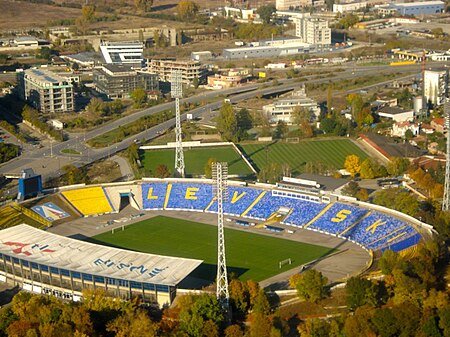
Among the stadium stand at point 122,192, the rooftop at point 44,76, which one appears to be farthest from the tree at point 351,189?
the rooftop at point 44,76

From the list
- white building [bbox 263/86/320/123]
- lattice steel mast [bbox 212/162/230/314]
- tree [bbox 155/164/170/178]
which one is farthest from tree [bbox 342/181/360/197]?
white building [bbox 263/86/320/123]

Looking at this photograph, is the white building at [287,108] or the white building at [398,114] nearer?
the white building at [398,114]

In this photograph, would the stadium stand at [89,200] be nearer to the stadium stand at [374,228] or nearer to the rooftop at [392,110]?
the stadium stand at [374,228]

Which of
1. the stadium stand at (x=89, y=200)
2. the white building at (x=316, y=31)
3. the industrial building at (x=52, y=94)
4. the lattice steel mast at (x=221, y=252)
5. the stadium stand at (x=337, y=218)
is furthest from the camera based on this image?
the white building at (x=316, y=31)

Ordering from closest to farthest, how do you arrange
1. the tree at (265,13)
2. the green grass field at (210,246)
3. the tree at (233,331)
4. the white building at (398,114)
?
the tree at (233,331)
the green grass field at (210,246)
the white building at (398,114)
the tree at (265,13)

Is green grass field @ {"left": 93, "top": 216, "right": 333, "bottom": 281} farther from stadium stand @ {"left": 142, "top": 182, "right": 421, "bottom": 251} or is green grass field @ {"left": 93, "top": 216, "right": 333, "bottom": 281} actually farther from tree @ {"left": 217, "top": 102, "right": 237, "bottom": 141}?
tree @ {"left": 217, "top": 102, "right": 237, "bottom": 141}

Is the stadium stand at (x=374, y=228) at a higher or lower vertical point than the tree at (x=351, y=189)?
lower

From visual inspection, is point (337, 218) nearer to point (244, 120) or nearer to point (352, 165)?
point (352, 165)
